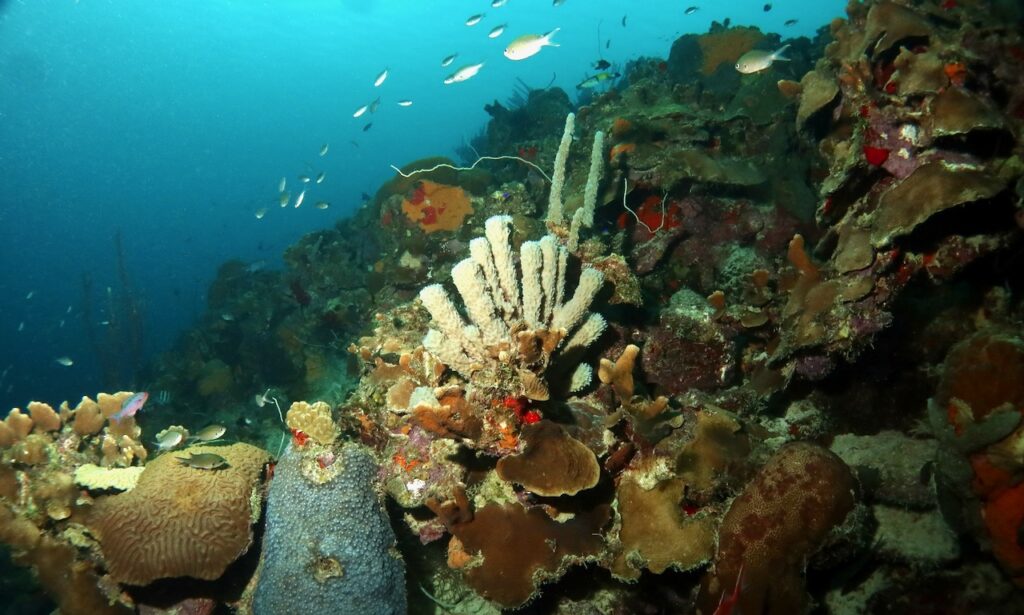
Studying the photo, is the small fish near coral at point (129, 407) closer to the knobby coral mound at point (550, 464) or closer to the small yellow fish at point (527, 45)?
the knobby coral mound at point (550, 464)

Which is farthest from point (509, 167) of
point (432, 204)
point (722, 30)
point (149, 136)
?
point (149, 136)

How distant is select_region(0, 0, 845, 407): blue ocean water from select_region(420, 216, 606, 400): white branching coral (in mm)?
56665

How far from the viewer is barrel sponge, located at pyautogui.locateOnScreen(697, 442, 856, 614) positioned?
2646 mm

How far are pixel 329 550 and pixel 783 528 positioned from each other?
270cm

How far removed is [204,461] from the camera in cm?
362

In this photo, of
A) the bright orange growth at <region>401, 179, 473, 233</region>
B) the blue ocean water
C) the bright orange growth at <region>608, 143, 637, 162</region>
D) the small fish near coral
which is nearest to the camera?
the small fish near coral

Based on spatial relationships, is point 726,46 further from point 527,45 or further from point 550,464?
point 550,464

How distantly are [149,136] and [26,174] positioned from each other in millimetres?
35457

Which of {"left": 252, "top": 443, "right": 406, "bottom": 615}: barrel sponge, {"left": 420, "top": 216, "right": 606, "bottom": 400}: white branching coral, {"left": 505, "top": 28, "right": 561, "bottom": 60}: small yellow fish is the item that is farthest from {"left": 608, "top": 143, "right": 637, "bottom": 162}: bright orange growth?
{"left": 252, "top": 443, "right": 406, "bottom": 615}: barrel sponge

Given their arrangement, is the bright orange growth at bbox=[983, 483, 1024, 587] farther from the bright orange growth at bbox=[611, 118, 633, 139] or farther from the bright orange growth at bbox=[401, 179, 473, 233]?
the bright orange growth at bbox=[401, 179, 473, 233]

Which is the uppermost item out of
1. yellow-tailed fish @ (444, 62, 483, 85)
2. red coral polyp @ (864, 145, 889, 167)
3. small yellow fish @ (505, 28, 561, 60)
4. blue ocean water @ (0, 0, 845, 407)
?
small yellow fish @ (505, 28, 561, 60)

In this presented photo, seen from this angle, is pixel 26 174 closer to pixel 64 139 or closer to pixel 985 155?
pixel 64 139

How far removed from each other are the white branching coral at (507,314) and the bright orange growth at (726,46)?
1031 centimetres

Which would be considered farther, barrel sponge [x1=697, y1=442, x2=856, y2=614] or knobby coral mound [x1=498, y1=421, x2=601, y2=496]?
knobby coral mound [x1=498, y1=421, x2=601, y2=496]
